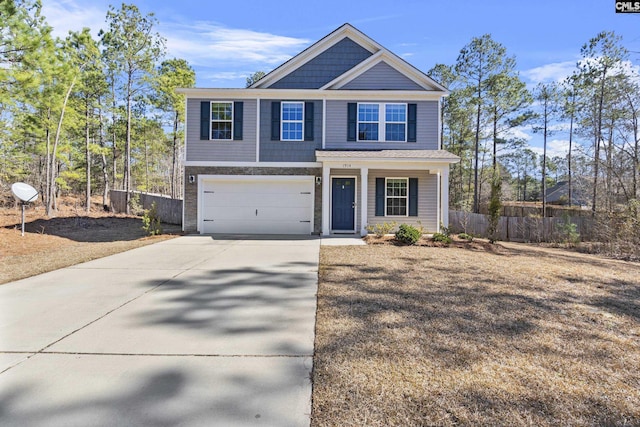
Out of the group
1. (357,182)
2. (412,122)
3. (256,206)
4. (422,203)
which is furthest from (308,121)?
(422,203)

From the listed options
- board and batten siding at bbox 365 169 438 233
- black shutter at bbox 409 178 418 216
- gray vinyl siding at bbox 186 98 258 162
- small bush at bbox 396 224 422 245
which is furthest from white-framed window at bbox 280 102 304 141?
small bush at bbox 396 224 422 245

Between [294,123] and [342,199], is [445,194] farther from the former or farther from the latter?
[294,123]

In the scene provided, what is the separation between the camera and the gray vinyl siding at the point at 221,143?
43.0ft

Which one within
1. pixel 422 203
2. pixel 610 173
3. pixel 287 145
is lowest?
pixel 422 203

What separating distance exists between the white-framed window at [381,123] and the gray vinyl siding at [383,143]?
0.79ft

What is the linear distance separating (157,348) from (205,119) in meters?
11.2

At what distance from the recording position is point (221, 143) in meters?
13.2

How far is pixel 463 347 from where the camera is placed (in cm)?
341

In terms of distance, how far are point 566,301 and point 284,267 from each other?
484 cm

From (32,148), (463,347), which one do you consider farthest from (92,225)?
(463,347)

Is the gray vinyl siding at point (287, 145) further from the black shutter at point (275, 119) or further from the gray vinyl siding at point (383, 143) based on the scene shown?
the gray vinyl siding at point (383, 143)

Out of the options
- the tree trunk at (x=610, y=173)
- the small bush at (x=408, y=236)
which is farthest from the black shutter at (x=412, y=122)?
the tree trunk at (x=610, y=173)

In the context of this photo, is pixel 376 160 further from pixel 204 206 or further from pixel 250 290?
pixel 250 290

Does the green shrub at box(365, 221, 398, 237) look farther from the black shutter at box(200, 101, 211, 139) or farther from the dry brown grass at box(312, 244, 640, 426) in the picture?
the black shutter at box(200, 101, 211, 139)
